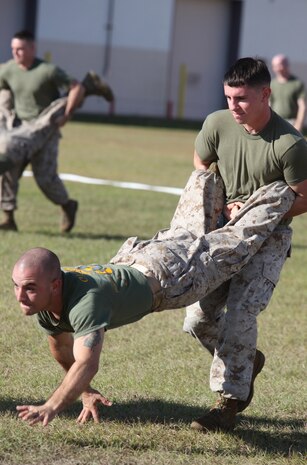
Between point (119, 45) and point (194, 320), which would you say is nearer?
point (194, 320)

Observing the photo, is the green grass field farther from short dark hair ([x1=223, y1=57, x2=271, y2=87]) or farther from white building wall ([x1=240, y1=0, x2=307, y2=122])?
white building wall ([x1=240, y1=0, x2=307, y2=122])

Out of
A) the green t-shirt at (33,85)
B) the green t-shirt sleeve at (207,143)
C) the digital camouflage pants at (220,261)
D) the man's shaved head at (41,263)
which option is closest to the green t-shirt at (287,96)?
the green t-shirt at (33,85)

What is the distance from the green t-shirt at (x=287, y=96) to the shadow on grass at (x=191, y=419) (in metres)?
10.7

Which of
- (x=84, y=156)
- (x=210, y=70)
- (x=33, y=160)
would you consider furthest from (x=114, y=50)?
(x=33, y=160)

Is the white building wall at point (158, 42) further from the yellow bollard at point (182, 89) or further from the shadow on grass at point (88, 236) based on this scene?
the shadow on grass at point (88, 236)

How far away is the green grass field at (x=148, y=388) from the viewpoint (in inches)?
206

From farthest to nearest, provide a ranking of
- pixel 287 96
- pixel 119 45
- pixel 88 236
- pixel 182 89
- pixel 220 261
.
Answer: pixel 182 89, pixel 119 45, pixel 287 96, pixel 88 236, pixel 220 261

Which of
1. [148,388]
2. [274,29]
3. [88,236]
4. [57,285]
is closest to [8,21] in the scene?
[274,29]

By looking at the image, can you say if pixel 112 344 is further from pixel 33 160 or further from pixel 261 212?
pixel 33 160

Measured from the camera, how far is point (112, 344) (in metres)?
7.45

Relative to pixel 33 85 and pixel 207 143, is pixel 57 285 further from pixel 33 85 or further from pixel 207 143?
pixel 33 85

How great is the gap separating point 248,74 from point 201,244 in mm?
905

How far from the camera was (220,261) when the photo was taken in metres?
5.36

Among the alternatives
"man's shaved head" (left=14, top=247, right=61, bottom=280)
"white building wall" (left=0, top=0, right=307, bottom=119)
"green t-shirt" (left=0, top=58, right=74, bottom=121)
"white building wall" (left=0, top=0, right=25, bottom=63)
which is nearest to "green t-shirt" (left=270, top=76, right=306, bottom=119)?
"green t-shirt" (left=0, top=58, right=74, bottom=121)
